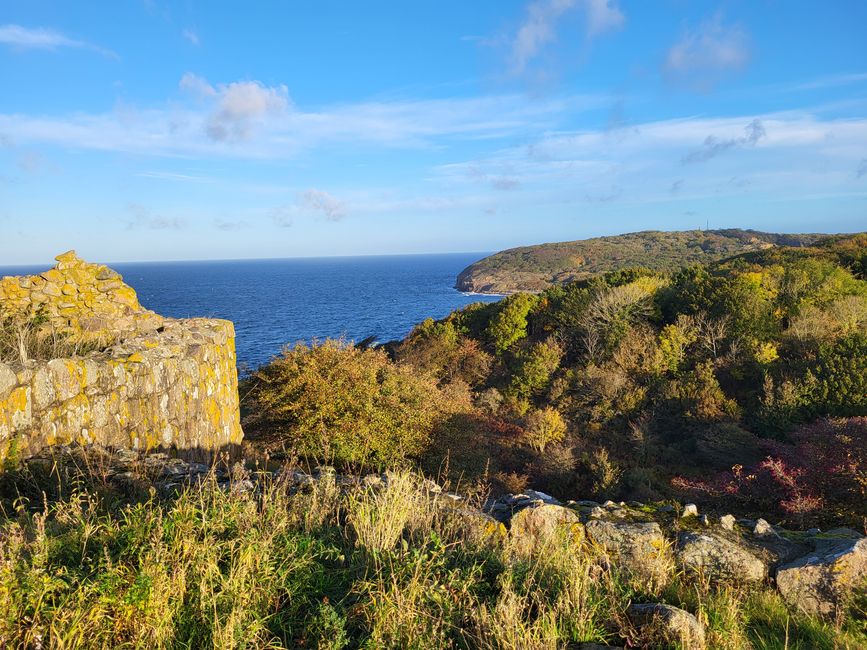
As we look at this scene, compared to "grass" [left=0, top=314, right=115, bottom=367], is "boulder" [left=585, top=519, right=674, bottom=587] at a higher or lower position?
lower

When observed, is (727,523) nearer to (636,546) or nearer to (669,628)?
(636,546)

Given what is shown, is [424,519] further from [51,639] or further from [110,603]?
[51,639]

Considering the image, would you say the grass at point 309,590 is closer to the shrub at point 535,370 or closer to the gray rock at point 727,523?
the gray rock at point 727,523

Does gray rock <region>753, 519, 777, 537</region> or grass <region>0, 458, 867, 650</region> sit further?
gray rock <region>753, 519, 777, 537</region>

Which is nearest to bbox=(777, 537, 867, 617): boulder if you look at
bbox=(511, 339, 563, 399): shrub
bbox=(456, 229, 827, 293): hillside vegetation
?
bbox=(511, 339, 563, 399): shrub

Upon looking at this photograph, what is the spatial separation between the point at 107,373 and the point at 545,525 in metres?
5.88

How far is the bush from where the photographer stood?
10.2m

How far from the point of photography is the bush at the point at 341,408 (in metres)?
10.2

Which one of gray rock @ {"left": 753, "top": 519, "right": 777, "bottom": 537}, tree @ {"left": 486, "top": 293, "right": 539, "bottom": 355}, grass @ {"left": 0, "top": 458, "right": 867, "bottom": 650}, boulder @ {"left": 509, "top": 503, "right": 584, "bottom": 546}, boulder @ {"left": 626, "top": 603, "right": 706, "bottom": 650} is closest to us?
grass @ {"left": 0, "top": 458, "right": 867, "bottom": 650}

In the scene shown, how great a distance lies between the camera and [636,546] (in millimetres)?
4879

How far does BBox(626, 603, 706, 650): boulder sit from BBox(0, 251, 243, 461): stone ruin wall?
20.9ft

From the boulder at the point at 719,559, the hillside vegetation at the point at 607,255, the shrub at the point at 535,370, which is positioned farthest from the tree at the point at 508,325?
the hillside vegetation at the point at 607,255

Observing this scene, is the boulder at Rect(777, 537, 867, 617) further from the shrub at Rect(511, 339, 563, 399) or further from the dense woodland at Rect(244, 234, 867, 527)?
the shrub at Rect(511, 339, 563, 399)

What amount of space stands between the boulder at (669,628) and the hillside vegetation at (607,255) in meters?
78.5
